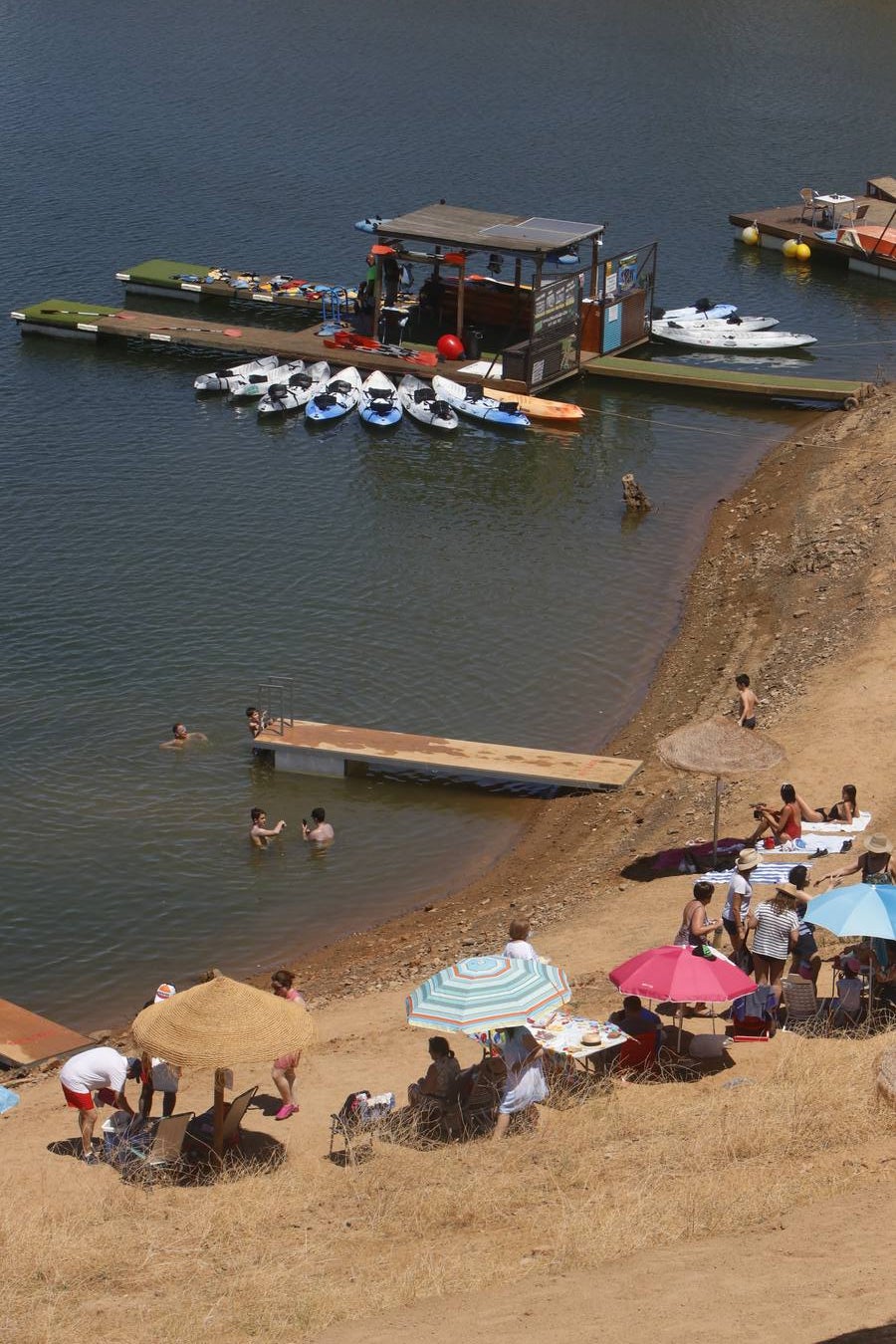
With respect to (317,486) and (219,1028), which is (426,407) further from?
(219,1028)

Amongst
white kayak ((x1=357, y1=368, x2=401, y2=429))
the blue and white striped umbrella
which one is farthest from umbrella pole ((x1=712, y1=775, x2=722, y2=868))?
white kayak ((x1=357, y1=368, x2=401, y2=429))

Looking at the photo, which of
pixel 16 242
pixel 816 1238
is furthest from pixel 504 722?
pixel 16 242

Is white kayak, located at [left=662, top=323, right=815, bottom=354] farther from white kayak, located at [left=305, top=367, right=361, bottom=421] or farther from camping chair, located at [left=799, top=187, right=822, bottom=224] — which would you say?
camping chair, located at [left=799, top=187, right=822, bottom=224]

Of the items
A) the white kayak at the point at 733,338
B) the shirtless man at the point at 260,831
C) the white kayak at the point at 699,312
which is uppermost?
the white kayak at the point at 699,312

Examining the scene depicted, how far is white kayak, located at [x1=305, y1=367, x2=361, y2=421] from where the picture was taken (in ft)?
158

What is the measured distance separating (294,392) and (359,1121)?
3387 cm

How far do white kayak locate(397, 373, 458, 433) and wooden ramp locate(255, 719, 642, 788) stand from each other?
18212 mm

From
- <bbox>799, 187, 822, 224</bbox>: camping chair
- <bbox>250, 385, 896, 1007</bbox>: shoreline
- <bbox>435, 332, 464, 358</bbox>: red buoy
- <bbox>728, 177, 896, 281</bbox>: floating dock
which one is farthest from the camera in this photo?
<bbox>799, 187, 822, 224</bbox>: camping chair

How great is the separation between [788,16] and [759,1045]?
3634 inches

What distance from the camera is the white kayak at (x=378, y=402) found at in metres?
47.6

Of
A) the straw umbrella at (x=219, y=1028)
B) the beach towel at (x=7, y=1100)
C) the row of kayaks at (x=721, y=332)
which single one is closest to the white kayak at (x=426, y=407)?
the row of kayaks at (x=721, y=332)

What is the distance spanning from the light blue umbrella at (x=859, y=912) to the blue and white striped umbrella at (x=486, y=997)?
3008 mm

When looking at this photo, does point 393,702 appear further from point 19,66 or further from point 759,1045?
point 19,66

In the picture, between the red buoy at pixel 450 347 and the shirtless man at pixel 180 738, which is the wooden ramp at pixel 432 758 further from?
the red buoy at pixel 450 347
